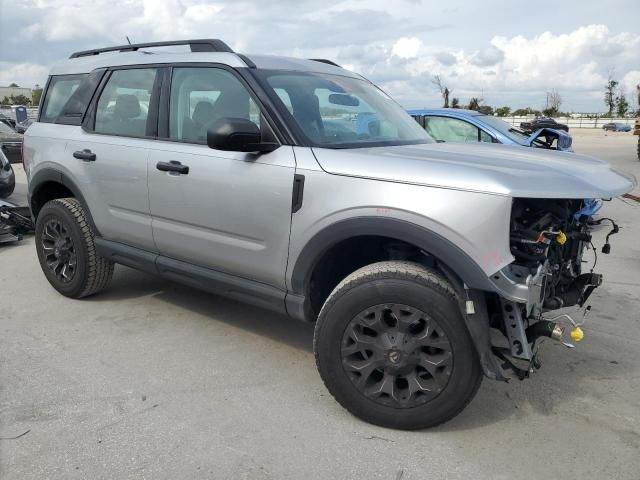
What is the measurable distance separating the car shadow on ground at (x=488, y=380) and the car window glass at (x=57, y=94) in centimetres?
157

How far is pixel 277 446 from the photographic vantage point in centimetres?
282

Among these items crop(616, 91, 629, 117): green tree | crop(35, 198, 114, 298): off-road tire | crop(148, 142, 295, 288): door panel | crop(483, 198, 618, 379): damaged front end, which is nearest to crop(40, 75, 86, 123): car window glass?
crop(35, 198, 114, 298): off-road tire

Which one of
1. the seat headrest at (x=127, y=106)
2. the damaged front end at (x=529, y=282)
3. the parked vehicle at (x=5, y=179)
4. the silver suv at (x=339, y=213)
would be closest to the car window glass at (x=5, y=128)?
the parked vehicle at (x=5, y=179)

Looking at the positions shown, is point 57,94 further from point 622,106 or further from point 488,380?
point 622,106

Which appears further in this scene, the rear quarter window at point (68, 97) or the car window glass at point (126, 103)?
the rear quarter window at point (68, 97)

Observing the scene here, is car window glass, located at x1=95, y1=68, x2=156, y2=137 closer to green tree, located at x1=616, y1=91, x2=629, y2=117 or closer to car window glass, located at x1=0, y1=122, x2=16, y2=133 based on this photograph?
car window glass, located at x1=0, y1=122, x2=16, y2=133

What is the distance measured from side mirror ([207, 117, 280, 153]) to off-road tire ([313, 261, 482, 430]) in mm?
919

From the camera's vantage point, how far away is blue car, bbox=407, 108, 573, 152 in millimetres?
8062

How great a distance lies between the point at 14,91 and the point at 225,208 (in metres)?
93.9

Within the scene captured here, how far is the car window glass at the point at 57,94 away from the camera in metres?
4.74

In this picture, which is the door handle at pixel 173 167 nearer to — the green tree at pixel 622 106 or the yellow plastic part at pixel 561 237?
the yellow plastic part at pixel 561 237

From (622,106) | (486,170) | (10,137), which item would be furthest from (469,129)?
(622,106)

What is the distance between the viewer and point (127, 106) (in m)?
4.25

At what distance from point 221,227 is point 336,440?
4.63ft
